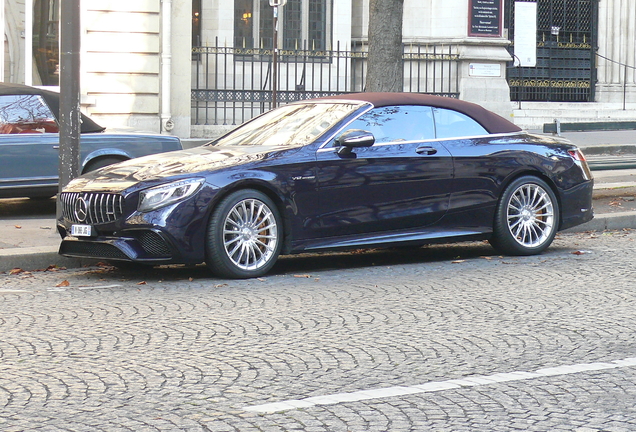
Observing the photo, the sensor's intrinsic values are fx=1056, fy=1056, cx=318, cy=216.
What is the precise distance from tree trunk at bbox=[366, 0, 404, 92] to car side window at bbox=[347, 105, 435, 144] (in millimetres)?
4381

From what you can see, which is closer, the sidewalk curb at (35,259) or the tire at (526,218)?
the sidewalk curb at (35,259)

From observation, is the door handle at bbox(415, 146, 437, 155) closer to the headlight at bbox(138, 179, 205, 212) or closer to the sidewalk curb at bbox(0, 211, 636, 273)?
the headlight at bbox(138, 179, 205, 212)

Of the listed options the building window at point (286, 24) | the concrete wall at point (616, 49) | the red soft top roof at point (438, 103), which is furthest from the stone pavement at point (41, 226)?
the concrete wall at point (616, 49)

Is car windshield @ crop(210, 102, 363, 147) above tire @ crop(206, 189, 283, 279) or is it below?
above

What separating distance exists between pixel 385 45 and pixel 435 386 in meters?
8.99

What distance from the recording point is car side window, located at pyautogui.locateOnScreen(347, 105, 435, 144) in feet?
28.6

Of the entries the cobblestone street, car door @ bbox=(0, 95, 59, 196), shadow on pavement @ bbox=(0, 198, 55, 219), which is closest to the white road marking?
the cobblestone street

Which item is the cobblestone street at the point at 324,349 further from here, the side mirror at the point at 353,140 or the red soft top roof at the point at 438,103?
the red soft top roof at the point at 438,103

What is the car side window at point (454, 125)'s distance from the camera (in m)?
9.07

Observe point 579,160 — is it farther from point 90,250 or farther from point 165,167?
point 90,250

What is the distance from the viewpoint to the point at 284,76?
24.5 m

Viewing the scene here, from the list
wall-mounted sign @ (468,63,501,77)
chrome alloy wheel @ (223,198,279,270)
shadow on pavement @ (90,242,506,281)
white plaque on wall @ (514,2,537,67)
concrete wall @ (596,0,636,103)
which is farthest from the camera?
concrete wall @ (596,0,636,103)

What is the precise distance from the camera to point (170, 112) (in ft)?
67.1

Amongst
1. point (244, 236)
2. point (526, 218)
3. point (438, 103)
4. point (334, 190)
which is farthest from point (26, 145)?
point (526, 218)
